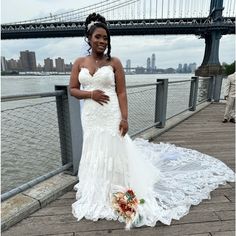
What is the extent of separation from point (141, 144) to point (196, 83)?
3367 mm

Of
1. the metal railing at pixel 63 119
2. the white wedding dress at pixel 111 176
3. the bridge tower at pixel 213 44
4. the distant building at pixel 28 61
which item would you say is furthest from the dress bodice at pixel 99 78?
the bridge tower at pixel 213 44

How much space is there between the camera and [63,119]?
7.93 feet

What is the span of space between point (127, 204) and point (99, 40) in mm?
1260

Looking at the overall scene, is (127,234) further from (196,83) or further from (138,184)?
(196,83)

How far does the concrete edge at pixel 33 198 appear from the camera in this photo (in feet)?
6.06

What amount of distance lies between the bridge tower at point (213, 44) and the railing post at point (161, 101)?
1656cm

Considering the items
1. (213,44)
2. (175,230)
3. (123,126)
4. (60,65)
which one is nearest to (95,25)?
(123,126)

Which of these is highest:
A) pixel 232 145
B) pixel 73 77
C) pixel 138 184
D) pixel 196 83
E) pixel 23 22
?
pixel 23 22

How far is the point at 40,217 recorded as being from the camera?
1.92 metres

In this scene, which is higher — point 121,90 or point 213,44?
point 213,44

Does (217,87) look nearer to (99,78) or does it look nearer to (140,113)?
(140,113)

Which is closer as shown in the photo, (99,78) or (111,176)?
(99,78)

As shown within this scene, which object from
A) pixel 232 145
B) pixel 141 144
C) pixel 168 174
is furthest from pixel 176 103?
pixel 168 174

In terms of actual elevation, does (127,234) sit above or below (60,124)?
below
